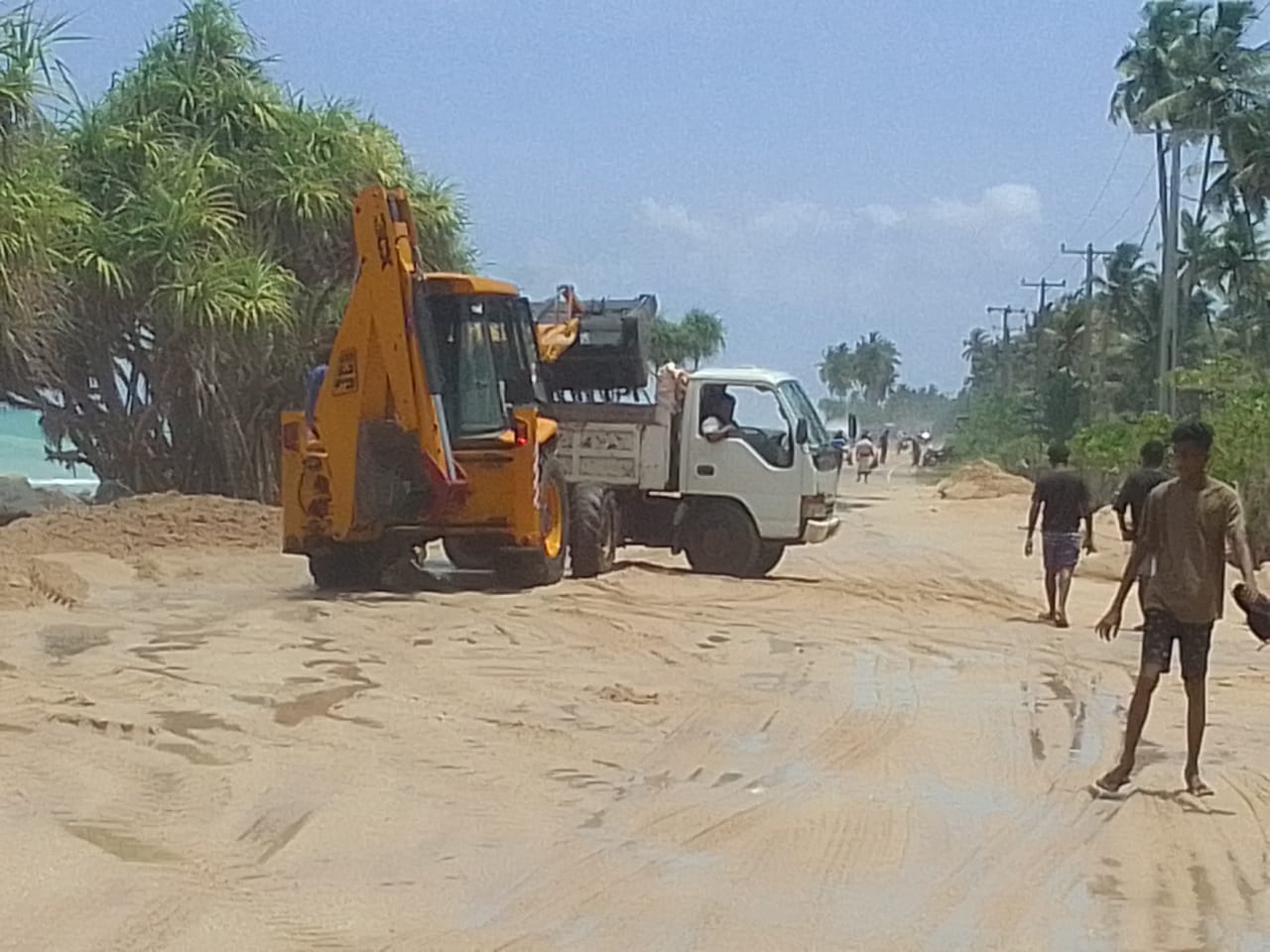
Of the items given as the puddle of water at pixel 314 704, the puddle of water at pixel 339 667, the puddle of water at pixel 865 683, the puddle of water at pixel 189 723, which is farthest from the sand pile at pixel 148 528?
the puddle of water at pixel 189 723

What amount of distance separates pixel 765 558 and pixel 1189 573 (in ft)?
41.7

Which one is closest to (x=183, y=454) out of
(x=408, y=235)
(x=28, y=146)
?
→ (x=28, y=146)

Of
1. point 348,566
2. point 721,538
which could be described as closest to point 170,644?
point 348,566

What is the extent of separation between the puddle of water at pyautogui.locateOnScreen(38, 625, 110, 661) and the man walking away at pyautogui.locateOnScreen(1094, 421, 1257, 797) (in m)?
7.53

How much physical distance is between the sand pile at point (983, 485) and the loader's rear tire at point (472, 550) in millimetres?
32625

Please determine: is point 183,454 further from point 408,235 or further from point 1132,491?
point 1132,491

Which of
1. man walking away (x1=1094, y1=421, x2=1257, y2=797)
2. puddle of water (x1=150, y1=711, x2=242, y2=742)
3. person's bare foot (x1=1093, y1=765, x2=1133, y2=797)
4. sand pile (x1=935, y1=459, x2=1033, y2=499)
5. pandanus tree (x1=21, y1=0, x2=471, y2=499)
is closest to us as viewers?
man walking away (x1=1094, y1=421, x2=1257, y2=797)

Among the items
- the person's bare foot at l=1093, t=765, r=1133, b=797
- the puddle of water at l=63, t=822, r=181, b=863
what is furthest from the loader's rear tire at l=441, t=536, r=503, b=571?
the puddle of water at l=63, t=822, r=181, b=863

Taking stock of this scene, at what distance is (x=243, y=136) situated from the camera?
30.0 meters

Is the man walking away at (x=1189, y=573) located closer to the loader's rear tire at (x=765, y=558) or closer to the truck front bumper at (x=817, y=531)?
the truck front bumper at (x=817, y=531)

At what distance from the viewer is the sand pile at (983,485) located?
175 ft

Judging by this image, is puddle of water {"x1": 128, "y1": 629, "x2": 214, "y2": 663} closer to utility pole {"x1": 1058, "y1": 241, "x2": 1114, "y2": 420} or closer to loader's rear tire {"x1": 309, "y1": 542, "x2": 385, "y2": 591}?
loader's rear tire {"x1": 309, "y1": 542, "x2": 385, "y2": 591}

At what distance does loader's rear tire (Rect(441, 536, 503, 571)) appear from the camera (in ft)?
61.0

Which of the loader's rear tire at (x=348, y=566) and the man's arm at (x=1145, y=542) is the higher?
the man's arm at (x=1145, y=542)
